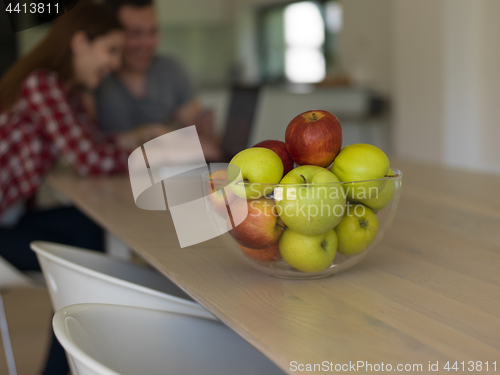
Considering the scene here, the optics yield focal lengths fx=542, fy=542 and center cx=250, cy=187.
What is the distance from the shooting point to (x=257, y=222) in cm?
68

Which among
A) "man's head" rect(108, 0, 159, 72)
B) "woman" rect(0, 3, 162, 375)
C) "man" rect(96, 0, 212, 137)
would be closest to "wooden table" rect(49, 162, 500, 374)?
"woman" rect(0, 3, 162, 375)

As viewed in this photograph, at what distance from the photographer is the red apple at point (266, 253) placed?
71 cm

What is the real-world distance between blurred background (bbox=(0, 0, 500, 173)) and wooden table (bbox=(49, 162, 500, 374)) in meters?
2.24

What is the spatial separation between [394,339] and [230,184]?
275 mm

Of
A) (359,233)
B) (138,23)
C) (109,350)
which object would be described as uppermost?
(138,23)

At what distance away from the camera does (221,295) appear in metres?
0.70

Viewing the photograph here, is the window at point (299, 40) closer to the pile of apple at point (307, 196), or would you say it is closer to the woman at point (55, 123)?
the woman at point (55, 123)

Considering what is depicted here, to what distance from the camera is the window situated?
5.99 meters

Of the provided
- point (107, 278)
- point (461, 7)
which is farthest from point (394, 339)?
point (461, 7)

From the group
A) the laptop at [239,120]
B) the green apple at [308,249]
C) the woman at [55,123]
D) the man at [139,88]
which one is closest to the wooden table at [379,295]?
the green apple at [308,249]

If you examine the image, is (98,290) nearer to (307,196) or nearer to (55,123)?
(307,196)

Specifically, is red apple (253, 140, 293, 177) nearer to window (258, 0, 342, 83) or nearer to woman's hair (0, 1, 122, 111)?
woman's hair (0, 1, 122, 111)

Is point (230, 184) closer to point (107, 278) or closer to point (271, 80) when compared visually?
point (107, 278)

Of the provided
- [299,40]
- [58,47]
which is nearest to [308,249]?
[58,47]
